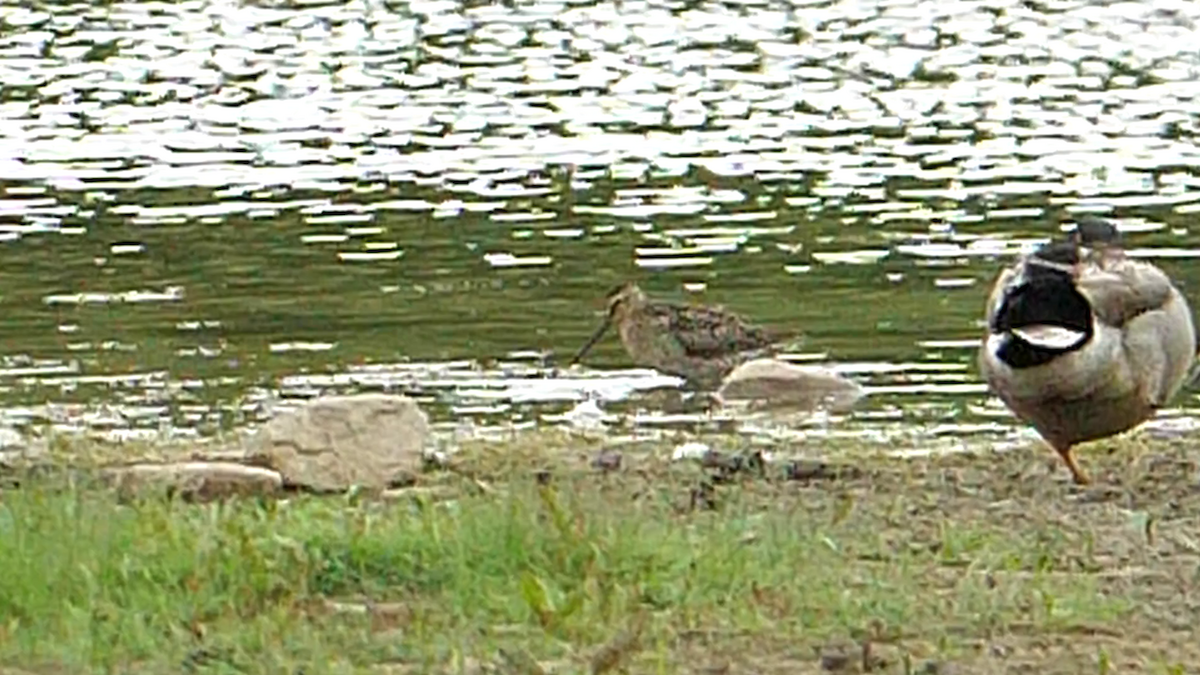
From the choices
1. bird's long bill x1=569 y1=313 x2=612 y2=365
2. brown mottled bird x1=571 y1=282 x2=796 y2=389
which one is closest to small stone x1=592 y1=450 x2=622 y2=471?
brown mottled bird x1=571 y1=282 x2=796 y2=389

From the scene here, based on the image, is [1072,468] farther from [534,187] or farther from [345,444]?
[534,187]

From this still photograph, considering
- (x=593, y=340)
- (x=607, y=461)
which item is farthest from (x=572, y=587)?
(x=593, y=340)

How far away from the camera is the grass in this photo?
6.30 m

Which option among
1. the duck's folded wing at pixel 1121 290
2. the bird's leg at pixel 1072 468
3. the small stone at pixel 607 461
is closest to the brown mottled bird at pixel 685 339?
the small stone at pixel 607 461

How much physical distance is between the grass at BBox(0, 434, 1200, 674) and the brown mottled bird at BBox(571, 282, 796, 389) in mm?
4370

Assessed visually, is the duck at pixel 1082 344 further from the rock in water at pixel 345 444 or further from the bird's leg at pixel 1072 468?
the rock in water at pixel 345 444

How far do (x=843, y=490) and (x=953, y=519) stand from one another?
68 cm

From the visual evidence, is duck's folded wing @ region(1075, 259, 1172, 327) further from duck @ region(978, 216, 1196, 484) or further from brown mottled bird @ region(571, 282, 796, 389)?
brown mottled bird @ region(571, 282, 796, 389)

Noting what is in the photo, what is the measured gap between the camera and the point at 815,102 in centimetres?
1980

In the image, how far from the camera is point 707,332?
12820mm

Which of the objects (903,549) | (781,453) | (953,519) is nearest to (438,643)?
(903,549)

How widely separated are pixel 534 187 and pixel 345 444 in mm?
7735

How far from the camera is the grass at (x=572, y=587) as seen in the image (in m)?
6.30

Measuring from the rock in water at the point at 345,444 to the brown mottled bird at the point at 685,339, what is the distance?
3380 mm
